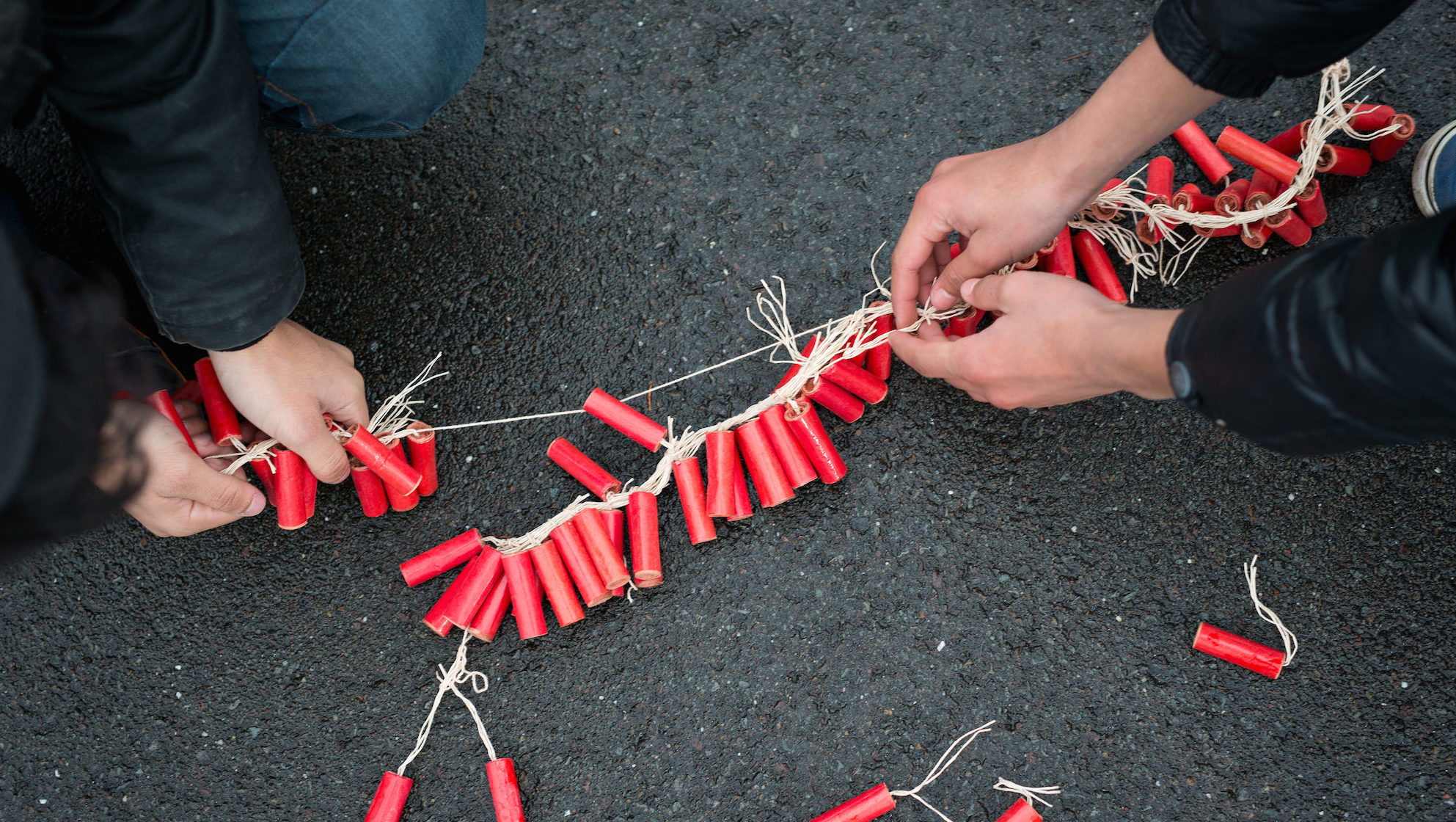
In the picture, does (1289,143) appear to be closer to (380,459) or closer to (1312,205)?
(1312,205)

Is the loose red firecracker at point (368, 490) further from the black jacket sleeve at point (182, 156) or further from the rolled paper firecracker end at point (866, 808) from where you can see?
the rolled paper firecracker end at point (866, 808)

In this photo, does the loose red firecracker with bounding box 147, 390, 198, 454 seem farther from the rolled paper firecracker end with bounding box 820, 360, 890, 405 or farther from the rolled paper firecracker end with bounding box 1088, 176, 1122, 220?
the rolled paper firecracker end with bounding box 1088, 176, 1122, 220

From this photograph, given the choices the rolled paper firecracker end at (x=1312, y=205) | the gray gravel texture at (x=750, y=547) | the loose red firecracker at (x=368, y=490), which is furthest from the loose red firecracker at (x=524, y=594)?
the rolled paper firecracker end at (x=1312, y=205)

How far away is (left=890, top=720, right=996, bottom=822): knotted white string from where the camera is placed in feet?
6.49

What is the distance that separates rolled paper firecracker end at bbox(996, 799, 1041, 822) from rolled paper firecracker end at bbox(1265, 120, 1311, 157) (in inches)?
62.9

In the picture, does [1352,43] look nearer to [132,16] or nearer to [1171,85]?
[1171,85]

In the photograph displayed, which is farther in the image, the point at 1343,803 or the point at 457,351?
the point at 457,351

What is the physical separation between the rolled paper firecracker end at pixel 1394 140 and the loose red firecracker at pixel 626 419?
1813mm

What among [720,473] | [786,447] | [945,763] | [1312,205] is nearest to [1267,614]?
[945,763]

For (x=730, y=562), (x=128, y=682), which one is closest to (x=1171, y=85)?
(x=730, y=562)

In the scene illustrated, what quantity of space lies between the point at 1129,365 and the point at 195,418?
1.98 meters

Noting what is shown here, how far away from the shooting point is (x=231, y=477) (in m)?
1.90

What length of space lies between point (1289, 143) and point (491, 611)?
216 centimetres

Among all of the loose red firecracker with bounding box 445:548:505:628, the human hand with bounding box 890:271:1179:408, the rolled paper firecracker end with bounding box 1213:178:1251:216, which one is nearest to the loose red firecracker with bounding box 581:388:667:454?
the loose red firecracker with bounding box 445:548:505:628
